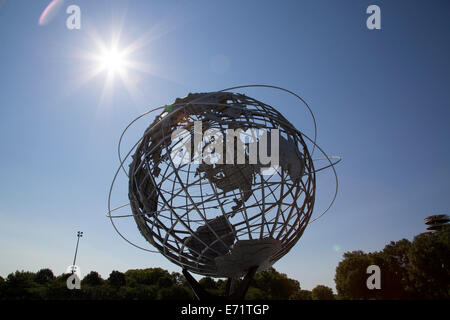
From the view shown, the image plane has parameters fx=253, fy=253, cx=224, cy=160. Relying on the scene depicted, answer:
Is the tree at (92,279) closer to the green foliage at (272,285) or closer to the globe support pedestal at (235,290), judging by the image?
the green foliage at (272,285)

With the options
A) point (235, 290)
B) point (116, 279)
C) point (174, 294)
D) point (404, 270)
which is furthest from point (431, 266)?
point (116, 279)

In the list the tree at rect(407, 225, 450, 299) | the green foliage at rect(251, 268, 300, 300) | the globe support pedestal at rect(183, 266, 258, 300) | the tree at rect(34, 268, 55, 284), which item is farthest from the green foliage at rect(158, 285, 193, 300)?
the globe support pedestal at rect(183, 266, 258, 300)

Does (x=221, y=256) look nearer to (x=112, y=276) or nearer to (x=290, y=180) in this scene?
(x=290, y=180)

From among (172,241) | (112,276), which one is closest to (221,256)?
(172,241)

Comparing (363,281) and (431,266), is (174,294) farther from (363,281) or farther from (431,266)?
(431,266)

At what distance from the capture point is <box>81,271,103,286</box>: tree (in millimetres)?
42422

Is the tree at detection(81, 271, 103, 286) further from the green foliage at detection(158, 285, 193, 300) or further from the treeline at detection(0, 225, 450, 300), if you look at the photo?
the green foliage at detection(158, 285, 193, 300)

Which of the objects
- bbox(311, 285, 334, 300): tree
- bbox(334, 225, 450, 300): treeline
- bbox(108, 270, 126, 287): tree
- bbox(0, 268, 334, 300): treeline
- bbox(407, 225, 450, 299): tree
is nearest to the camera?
bbox(407, 225, 450, 299): tree

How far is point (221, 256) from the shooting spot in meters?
7.98

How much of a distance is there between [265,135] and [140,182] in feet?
15.5

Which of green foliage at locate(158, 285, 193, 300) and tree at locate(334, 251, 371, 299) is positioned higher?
tree at locate(334, 251, 371, 299)

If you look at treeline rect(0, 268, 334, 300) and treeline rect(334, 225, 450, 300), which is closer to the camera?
treeline rect(334, 225, 450, 300)

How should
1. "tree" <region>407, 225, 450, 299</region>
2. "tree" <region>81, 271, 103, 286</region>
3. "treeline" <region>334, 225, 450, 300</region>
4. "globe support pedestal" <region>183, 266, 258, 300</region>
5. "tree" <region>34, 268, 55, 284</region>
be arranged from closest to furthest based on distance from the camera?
1. "globe support pedestal" <region>183, 266, 258, 300</region>
2. "tree" <region>407, 225, 450, 299</region>
3. "treeline" <region>334, 225, 450, 300</region>
4. "tree" <region>81, 271, 103, 286</region>
5. "tree" <region>34, 268, 55, 284</region>

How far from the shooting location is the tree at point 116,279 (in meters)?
43.4
